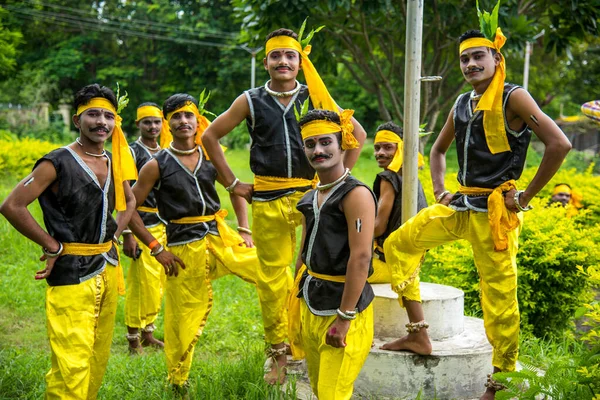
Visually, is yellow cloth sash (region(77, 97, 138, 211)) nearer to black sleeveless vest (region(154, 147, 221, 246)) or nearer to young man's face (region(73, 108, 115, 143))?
young man's face (region(73, 108, 115, 143))

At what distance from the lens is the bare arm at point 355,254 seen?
3.64 m

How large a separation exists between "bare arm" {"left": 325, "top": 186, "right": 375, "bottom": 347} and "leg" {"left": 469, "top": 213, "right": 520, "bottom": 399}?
1.07 meters

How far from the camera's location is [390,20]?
32.9ft

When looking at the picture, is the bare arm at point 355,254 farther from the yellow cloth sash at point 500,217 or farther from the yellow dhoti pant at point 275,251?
the yellow dhoti pant at point 275,251

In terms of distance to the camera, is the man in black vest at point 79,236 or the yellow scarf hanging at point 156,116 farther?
the yellow scarf hanging at point 156,116

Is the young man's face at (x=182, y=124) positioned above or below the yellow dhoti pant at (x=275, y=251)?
above

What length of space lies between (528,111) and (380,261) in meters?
1.82

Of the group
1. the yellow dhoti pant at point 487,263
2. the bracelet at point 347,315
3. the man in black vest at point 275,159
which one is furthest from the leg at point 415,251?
the bracelet at point 347,315

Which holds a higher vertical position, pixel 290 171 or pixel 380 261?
pixel 290 171

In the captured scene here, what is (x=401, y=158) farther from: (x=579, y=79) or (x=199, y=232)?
(x=579, y=79)

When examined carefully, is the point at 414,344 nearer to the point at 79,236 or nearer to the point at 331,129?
the point at 331,129

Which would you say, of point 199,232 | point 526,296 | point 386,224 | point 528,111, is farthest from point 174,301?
point 526,296

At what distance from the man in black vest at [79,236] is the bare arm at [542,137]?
253 cm

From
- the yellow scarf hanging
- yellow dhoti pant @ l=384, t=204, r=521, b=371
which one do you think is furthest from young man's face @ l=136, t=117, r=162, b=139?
yellow dhoti pant @ l=384, t=204, r=521, b=371
